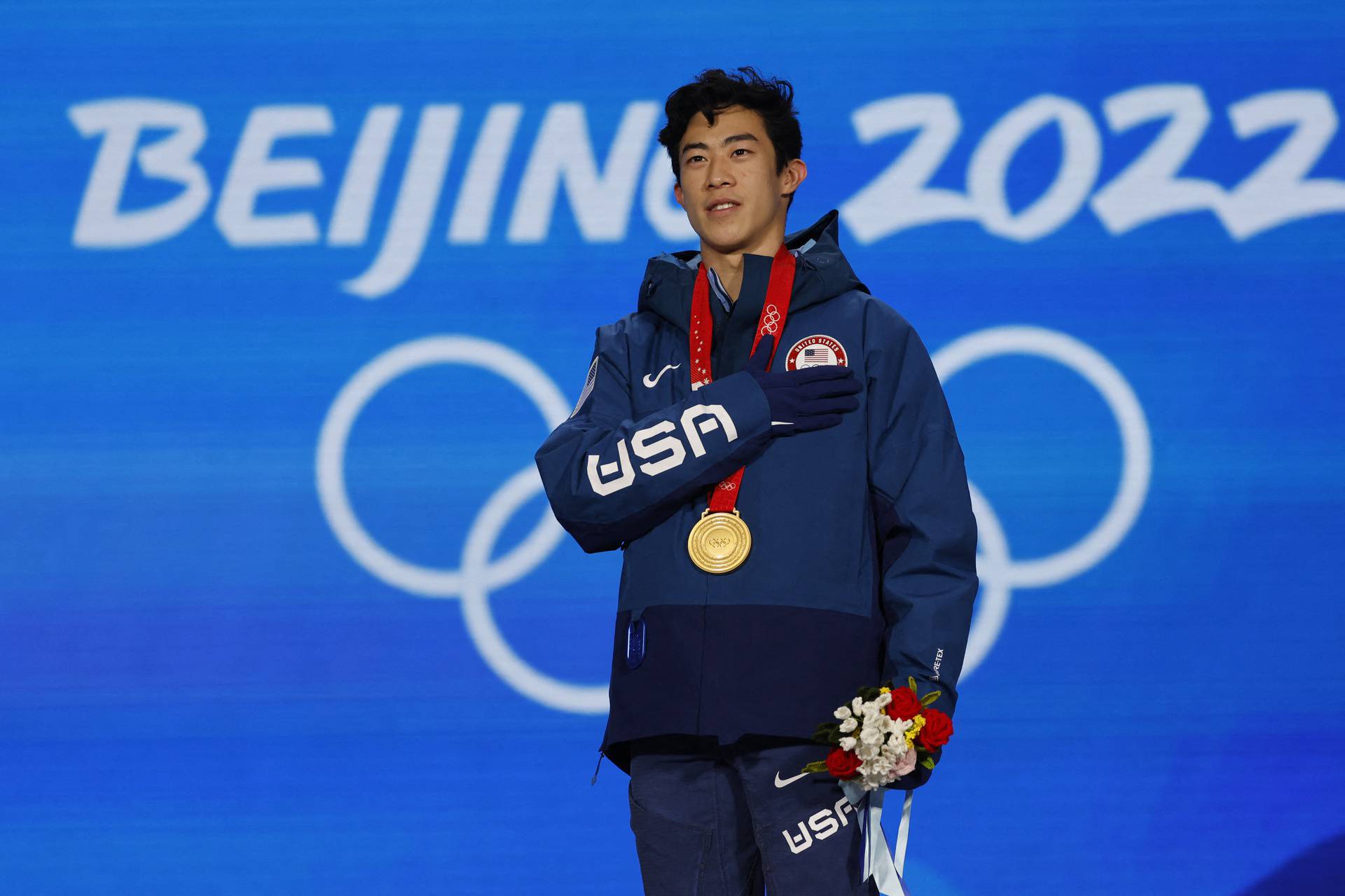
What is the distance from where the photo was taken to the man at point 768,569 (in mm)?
1713

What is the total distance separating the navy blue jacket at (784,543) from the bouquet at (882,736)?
0.15 ft

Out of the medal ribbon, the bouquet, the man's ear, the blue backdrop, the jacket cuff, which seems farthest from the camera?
the blue backdrop

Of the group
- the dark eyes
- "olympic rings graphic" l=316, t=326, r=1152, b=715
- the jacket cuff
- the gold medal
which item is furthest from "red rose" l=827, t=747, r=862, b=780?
"olympic rings graphic" l=316, t=326, r=1152, b=715

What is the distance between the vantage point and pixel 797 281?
188 centimetres

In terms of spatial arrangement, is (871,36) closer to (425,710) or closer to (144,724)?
(425,710)

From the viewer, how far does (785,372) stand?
5.83ft

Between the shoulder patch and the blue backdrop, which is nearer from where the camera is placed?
the shoulder patch

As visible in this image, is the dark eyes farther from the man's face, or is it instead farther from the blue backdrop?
the blue backdrop

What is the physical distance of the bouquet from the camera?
1.62 meters

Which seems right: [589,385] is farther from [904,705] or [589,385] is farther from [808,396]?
[904,705]

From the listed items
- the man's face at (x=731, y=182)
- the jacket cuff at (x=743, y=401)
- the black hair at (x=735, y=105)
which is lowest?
the jacket cuff at (x=743, y=401)


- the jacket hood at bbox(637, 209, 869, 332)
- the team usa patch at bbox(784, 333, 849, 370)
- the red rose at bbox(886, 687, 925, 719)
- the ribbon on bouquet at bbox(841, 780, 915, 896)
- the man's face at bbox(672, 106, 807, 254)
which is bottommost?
the ribbon on bouquet at bbox(841, 780, 915, 896)

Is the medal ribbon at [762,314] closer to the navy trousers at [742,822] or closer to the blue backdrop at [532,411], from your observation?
the navy trousers at [742,822]

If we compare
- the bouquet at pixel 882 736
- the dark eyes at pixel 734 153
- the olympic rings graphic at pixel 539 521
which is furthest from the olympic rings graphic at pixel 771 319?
the olympic rings graphic at pixel 539 521
